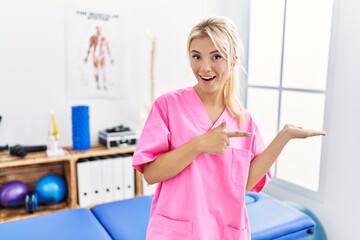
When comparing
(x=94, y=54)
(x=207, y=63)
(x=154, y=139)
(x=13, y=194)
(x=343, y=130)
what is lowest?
(x=13, y=194)

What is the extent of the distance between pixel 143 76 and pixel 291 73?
1.22 metres

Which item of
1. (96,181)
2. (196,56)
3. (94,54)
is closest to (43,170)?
(96,181)

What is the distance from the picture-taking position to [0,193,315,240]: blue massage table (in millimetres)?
1459

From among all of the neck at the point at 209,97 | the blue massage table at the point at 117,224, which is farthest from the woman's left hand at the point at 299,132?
the blue massage table at the point at 117,224

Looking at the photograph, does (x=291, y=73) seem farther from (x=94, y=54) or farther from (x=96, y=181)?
(x=96, y=181)

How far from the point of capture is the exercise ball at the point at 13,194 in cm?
212

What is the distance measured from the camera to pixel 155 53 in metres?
2.77

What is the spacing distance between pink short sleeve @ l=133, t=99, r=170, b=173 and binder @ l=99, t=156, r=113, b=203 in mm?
1484

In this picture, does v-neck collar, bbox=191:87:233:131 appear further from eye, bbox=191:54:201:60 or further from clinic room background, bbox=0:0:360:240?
clinic room background, bbox=0:0:360:240

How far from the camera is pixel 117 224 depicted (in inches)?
61.8

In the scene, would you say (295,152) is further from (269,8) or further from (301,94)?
(269,8)

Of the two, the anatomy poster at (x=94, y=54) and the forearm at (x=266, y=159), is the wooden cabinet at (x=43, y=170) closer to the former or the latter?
the anatomy poster at (x=94, y=54)

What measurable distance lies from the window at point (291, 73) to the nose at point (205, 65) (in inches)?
62.3

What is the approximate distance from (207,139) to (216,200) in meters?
0.23
